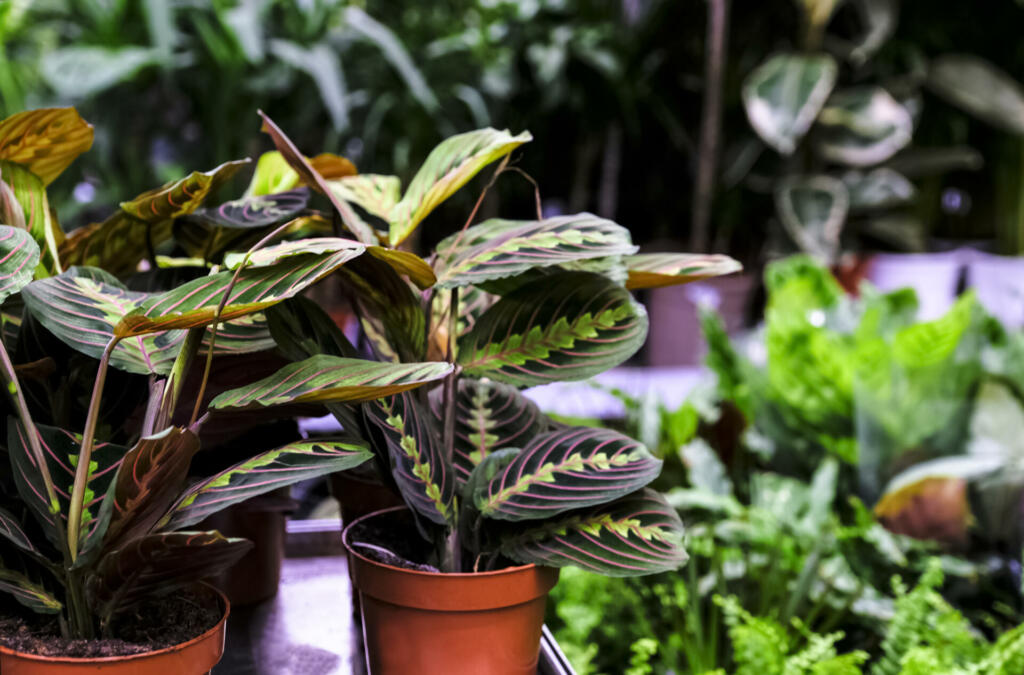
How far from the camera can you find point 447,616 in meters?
0.55

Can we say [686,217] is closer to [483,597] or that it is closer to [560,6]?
[560,6]

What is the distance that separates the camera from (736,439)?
5.08 ft

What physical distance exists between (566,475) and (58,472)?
33 cm

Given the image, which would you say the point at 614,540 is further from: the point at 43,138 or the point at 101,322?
the point at 43,138

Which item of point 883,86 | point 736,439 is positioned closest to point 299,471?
point 736,439

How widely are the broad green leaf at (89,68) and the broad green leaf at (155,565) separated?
155cm

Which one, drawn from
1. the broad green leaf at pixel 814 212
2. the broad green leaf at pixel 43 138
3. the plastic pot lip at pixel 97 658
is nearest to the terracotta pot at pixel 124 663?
the plastic pot lip at pixel 97 658

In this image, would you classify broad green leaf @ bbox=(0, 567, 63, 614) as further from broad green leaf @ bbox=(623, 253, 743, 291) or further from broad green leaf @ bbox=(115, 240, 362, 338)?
broad green leaf @ bbox=(623, 253, 743, 291)

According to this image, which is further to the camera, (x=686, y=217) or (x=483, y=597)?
(x=686, y=217)

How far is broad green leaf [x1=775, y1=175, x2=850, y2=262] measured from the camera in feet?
7.47

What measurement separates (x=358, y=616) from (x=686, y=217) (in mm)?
2321

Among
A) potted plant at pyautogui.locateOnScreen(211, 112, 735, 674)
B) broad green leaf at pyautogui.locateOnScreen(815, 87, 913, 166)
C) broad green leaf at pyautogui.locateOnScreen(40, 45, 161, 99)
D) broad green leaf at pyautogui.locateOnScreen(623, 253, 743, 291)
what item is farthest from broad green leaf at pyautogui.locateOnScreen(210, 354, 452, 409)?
broad green leaf at pyautogui.locateOnScreen(815, 87, 913, 166)

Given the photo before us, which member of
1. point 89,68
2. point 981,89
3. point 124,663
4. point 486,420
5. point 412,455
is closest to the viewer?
point 124,663

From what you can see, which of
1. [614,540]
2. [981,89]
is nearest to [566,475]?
[614,540]
